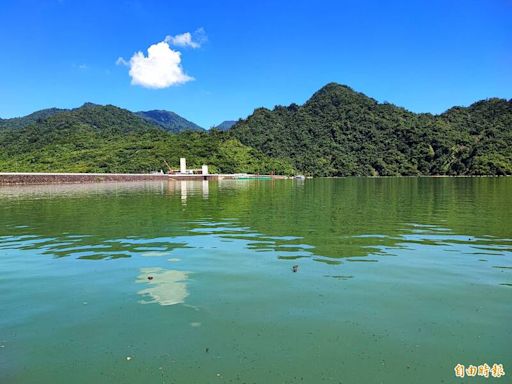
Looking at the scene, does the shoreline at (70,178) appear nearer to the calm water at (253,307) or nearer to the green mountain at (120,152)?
the green mountain at (120,152)

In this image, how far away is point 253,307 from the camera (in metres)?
8.86

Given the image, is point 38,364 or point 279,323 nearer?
point 38,364

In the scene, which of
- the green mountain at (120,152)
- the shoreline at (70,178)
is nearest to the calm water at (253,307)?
the shoreline at (70,178)

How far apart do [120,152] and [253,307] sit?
512 ft

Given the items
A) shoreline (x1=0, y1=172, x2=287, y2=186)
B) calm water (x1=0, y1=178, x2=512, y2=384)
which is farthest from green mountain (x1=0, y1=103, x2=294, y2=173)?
calm water (x1=0, y1=178, x2=512, y2=384)

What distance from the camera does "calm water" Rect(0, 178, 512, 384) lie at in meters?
6.31

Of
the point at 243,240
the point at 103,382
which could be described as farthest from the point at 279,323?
the point at 243,240

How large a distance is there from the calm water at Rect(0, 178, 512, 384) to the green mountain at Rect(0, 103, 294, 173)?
129 metres

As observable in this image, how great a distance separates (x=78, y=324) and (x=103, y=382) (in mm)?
2444

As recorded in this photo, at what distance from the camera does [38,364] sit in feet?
21.1

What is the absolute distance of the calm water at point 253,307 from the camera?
20.7 ft

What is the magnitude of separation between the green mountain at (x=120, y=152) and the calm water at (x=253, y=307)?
129215 mm

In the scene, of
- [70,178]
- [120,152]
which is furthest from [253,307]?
[120,152]

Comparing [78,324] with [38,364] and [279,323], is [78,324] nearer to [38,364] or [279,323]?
[38,364]
